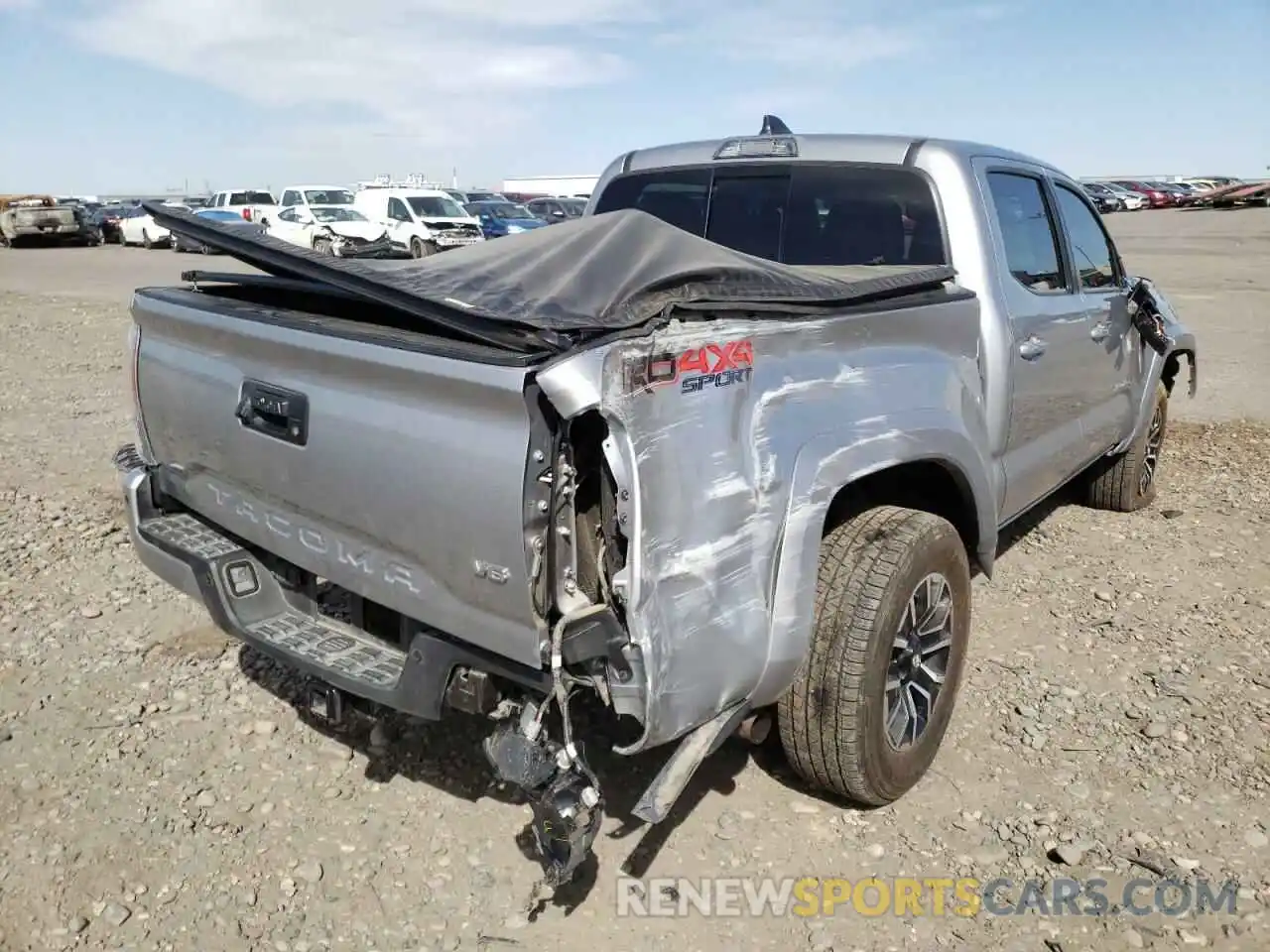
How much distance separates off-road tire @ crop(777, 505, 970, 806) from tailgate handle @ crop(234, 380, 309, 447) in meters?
1.42

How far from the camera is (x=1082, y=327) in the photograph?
14.1 feet

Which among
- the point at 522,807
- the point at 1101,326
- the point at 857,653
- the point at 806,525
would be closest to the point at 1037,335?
the point at 1101,326

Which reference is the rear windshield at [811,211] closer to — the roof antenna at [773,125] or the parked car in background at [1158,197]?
the roof antenna at [773,125]

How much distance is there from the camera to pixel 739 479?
2.32m

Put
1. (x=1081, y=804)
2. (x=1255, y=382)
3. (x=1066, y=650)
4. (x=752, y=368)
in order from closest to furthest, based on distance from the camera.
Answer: (x=752, y=368)
(x=1081, y=804)
(x=1066, y=650)
(x=1255, y=382)

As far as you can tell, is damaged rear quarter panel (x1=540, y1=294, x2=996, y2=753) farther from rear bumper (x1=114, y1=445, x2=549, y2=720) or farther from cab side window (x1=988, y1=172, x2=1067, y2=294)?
cab side window (x1=988, y1=172, x2=1067, y2=294)

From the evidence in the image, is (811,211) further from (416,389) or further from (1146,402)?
(1146,402)

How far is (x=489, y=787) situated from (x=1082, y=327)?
3.05 metres

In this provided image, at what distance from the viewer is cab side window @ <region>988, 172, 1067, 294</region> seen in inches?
151

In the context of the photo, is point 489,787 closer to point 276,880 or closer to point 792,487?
point 276,880

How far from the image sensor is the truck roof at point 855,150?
3756mm

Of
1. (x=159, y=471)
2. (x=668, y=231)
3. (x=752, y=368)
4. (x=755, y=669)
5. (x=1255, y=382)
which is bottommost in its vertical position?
(x=1255, y=382)

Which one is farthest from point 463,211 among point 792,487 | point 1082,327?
point 792,487

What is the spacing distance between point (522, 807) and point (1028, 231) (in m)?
2.92
